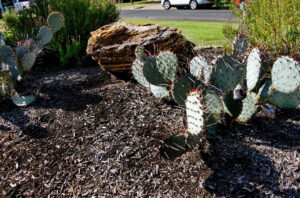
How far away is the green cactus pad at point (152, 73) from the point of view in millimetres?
2766

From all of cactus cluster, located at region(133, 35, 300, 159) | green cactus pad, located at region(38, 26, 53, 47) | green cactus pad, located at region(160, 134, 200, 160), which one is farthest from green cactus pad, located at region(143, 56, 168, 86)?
green cactus pad, located at region(38, 26, 53, 47)

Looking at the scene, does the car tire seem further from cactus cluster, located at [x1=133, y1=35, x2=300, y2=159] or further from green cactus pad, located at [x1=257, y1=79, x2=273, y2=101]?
green cactus pad, located at [x1=257, y1=79, x2=273, y2=101]

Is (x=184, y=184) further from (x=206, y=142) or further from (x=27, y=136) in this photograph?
(x=27, y=136)

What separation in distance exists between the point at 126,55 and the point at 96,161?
191 cm

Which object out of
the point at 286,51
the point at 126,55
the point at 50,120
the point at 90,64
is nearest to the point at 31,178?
the point at 50,120

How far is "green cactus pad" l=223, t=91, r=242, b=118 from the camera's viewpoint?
2543 mm

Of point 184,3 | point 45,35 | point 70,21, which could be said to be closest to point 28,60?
point 45,35

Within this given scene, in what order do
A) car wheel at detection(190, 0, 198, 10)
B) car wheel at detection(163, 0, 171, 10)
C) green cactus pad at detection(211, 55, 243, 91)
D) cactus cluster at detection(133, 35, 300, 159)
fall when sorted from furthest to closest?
1. car wheel at detection(163, 0, 171, 10)
2. car wheel at detection(190, 0, 198, 10)
3. green cactus pad at detection(211, 55, 243, 91)
4. cactus cluster at detection(133, 35, 300, 159)

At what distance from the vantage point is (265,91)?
2.53 m

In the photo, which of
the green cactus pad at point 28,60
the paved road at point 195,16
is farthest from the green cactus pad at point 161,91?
the paved road at point 195,16

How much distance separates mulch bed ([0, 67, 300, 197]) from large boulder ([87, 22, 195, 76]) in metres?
0.82

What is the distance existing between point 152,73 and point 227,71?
0.78 metres

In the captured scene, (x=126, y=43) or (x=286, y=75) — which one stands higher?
(x=126, y=43)

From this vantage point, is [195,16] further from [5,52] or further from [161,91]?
[161,91]
